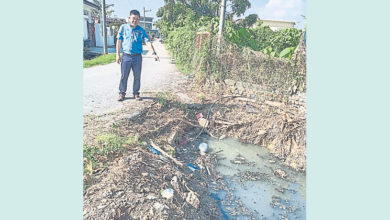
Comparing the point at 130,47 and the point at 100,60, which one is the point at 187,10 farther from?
the point at 100,60

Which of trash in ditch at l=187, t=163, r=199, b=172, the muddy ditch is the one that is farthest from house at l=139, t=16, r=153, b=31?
trash in ditch at l=187, t=163, r=199, b=172

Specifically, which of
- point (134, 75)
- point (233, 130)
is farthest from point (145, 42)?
point (233, 130)

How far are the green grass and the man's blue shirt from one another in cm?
19

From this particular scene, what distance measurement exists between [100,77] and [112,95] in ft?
1.93

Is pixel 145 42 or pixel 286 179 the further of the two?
pixel 286 179

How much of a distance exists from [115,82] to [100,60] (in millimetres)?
687

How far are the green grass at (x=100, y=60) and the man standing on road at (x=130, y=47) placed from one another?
89 millimetres

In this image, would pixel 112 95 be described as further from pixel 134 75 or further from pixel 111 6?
pixel 111 6

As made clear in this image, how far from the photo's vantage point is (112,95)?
3330 mm

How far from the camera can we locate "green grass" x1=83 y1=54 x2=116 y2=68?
96.1 inches

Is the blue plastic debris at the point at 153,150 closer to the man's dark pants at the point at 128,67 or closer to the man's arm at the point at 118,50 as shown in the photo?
the man's dark pants at the point at 128,67

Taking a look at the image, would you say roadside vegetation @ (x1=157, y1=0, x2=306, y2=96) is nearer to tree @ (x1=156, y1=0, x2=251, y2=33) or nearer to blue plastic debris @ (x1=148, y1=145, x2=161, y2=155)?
tree @ (x1=156, y1=0, x2=251, y2=33)

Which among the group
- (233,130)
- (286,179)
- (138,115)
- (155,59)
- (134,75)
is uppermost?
(155,59)

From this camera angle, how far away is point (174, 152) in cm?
322
